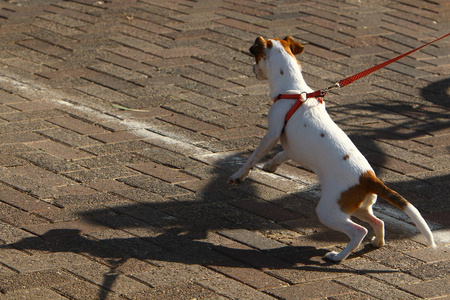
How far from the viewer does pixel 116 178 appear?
500 cm

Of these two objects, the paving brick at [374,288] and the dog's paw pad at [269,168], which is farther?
the dog's paw pad at [269,168]

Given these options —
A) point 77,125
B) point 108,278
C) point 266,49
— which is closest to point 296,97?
point 266,49

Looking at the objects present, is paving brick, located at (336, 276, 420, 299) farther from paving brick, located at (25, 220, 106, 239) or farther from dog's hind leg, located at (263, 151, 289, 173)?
paving brick, located at (25, 220, 106, 239)

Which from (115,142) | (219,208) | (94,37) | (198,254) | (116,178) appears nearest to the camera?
(198,254)

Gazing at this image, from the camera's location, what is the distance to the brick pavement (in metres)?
3.93

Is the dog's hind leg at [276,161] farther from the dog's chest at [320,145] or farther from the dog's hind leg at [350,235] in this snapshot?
the dog's hind leg at [350,235]

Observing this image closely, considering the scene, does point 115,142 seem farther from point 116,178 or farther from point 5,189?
point 5,189

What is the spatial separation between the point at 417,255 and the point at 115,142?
2.41 m

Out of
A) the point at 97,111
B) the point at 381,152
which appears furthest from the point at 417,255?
the point at 97,111

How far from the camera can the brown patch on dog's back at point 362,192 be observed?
4016 millimetres

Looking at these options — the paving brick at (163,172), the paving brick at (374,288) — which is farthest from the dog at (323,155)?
the paving brick at (163,172)

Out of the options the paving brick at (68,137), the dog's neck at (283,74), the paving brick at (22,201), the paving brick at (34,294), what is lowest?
the paving brick at (34,294)

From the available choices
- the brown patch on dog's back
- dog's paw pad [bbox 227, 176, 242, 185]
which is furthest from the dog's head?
the brown patch on dog's back

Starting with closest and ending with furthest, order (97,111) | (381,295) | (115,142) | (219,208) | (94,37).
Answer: (381,295), (219,208), (115,142), (97,111), (94,37)
